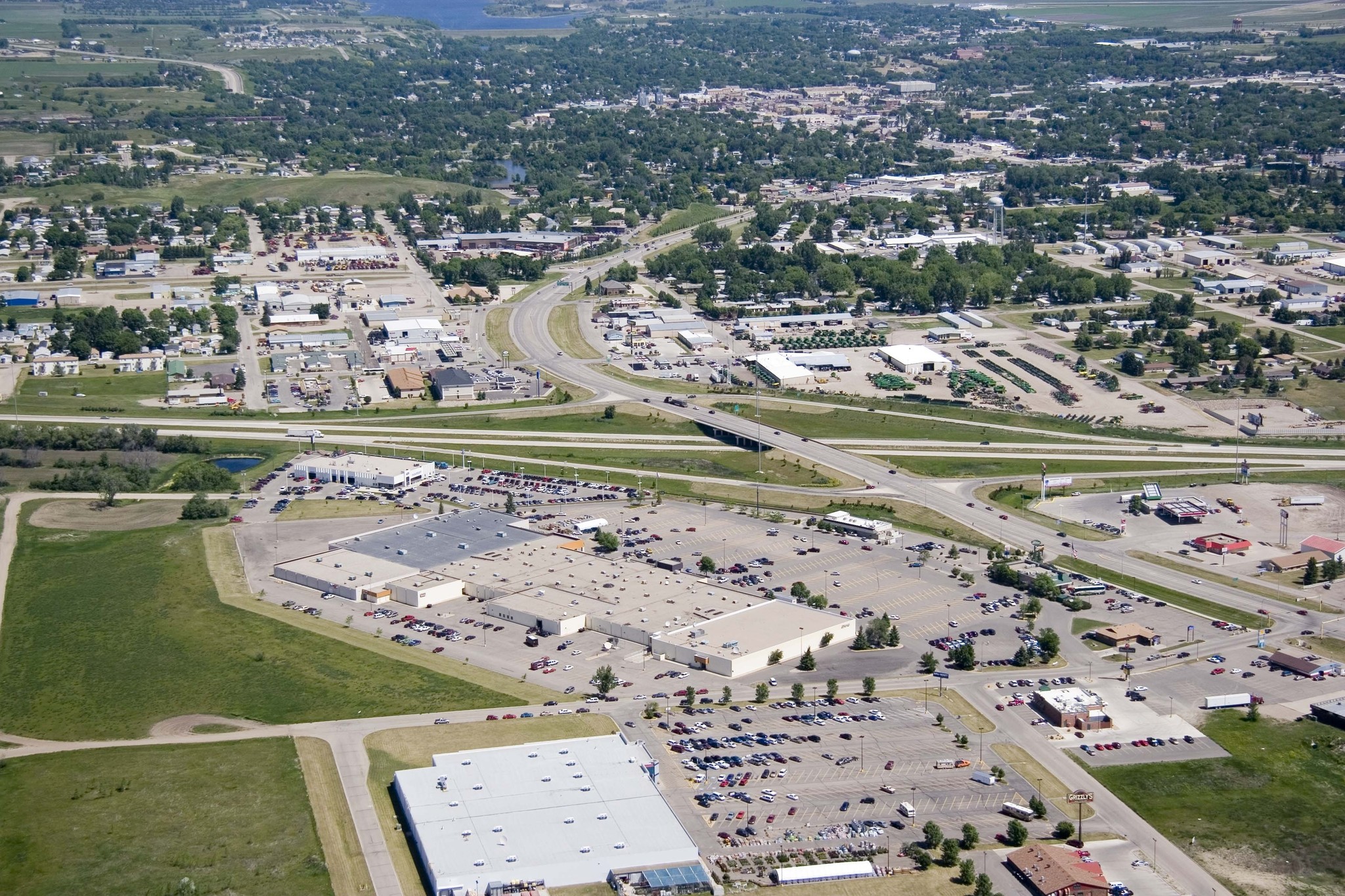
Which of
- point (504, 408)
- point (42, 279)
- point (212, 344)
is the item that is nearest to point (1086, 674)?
point (504, 408)

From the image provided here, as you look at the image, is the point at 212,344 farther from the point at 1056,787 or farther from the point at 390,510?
the point at 1056,787

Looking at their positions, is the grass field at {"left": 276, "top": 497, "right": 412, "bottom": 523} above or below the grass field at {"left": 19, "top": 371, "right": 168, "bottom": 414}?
above

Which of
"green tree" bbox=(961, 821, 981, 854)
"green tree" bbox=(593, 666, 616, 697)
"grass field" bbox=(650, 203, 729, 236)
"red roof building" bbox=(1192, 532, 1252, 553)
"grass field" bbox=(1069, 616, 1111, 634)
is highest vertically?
"grass field" bbox=(650, 203, 729, 236)

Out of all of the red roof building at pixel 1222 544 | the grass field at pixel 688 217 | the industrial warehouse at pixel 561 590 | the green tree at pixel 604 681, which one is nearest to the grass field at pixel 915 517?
the red roof building at pixel 1222 544

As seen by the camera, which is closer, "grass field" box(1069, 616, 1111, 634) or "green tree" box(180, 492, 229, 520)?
"grass field" box(1069, 616, 1111, 634)

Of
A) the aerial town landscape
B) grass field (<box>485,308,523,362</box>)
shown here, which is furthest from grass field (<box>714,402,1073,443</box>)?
grass field (<box>485,308,523,362</box>)

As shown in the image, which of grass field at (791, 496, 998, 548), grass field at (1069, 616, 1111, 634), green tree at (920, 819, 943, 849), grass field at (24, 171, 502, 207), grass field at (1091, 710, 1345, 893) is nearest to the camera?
green tree at (920, 819, 943, 849)

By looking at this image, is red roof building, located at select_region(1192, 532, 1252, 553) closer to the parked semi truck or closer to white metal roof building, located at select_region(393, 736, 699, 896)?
the parked semi truck

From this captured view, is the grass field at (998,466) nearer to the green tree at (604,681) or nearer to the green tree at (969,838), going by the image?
the green tree at (604,681)
